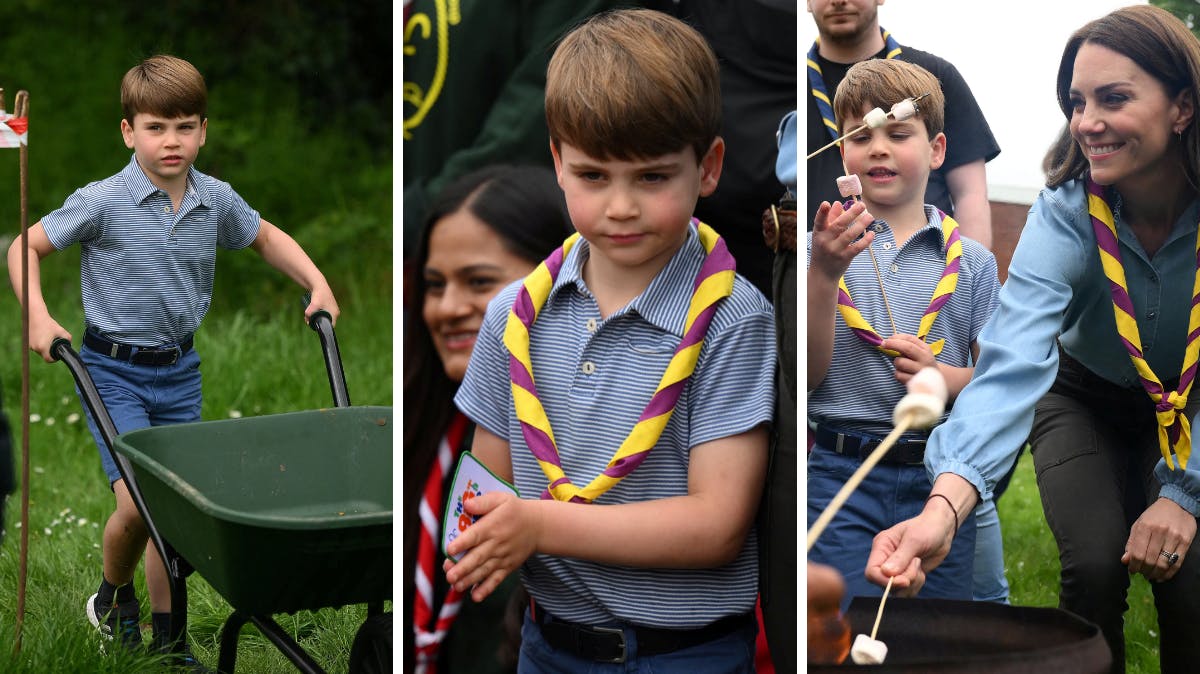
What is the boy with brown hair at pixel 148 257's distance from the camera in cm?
350

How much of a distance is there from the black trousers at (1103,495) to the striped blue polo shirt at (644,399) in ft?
2.24

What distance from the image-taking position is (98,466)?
16.5 ft

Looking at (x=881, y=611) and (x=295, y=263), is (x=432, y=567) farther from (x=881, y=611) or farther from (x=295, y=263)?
(x=295, y=263)

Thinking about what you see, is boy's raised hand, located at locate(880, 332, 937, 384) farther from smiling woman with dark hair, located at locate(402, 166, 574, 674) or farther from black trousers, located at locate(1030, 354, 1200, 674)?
smiling woman with dark hair, located at locate(402, 166, 574, 674)

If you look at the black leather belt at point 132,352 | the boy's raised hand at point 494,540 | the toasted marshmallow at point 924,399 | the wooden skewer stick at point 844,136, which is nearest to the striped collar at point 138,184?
the black leather belt at point 132,352

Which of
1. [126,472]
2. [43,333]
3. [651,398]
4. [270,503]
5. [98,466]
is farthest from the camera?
[98,466]

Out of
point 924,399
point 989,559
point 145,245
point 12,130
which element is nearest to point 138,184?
A: point 145,245

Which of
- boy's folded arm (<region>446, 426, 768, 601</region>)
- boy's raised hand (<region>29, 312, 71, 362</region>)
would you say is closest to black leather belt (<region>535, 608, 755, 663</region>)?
boy's folded arm (<region>446, 426, 768, 601</region>)

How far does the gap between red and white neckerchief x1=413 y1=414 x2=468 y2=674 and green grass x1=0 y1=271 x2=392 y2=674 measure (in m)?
0.96

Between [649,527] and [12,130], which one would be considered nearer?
[649,527]

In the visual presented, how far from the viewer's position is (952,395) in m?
2.65

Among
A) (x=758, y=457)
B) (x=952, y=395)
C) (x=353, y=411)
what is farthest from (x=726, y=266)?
(x=353, y=411)

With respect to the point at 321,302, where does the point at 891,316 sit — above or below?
above

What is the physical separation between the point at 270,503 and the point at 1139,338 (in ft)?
6.71
